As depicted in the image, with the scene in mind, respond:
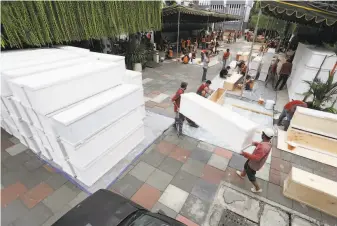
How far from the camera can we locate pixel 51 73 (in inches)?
169

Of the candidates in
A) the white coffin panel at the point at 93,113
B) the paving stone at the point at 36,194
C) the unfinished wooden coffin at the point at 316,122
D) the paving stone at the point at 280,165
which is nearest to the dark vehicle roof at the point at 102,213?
the white coffin panel at the point at 93,113

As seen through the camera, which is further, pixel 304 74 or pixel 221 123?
pixel 304 74

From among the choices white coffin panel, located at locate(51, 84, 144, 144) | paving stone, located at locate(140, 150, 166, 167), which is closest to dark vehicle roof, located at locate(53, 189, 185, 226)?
white coffin panel, located at locate(51, 84, 144, 144)

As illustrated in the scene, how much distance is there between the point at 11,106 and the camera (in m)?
4.57

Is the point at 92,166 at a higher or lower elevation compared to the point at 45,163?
higher

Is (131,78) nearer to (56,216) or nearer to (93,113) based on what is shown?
(93,113)

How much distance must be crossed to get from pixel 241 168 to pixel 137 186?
9.67 feet

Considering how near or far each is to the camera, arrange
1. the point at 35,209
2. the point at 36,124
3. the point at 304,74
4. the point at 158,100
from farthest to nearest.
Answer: the point at 158,100, the point at 304,74, the point at 36,124, the point at 35,209

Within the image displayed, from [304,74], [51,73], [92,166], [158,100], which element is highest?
[51,73]

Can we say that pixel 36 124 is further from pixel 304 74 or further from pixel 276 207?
pixel 304 74

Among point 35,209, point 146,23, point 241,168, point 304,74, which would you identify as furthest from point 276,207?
point 146,23

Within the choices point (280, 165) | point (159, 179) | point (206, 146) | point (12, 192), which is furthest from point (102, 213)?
point (280, 165)

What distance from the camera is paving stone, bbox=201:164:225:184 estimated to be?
4746 millimetres

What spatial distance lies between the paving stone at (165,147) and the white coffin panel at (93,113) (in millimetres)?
1636
